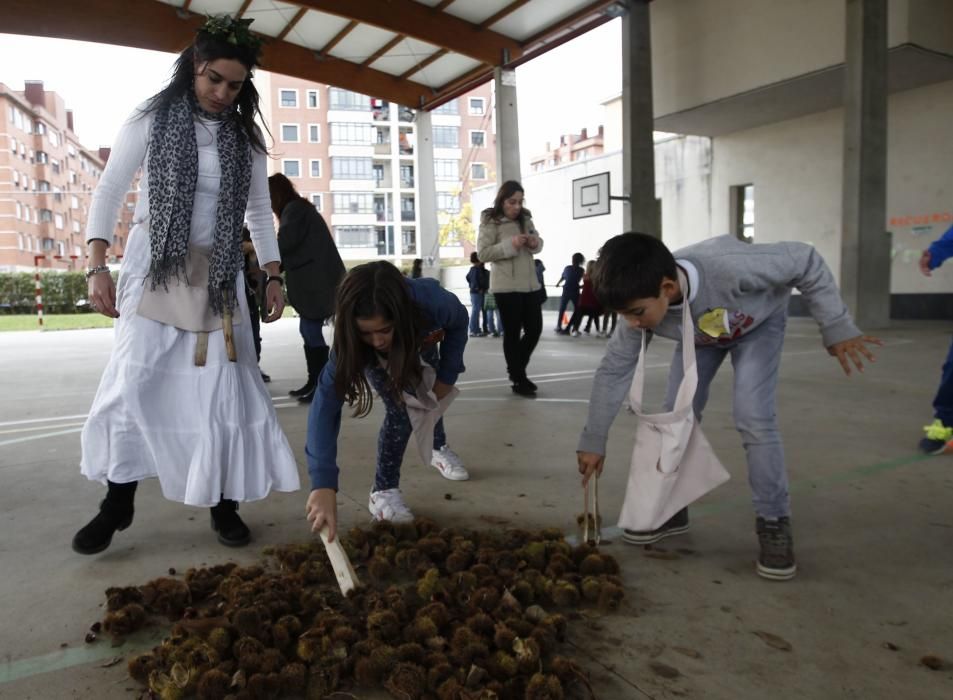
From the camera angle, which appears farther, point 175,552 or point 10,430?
point 10,430

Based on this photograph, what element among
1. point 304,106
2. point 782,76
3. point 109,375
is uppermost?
point 304,106

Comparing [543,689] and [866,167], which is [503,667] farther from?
[866,167]

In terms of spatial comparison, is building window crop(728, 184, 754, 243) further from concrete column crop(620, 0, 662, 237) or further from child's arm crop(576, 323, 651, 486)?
child's arm crop(576, 323, 651, 486)

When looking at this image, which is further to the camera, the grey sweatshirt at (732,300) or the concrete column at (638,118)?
the concrete column at (638,118)

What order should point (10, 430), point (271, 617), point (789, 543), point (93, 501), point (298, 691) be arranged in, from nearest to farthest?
point (298, 691), point (271, 617), point (789, 543), point (93, 501), point (10, 430)

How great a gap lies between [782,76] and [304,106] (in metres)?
44.7

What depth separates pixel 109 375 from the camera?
7.97 feet

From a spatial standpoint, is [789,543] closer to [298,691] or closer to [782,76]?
[298,691]

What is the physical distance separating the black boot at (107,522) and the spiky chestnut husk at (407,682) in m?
→ 1.35

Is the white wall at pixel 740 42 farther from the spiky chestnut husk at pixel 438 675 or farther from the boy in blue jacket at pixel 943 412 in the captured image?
the spiky chestnut husk at pixel 438 675

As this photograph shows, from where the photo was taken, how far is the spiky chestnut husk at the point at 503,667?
1.58 meters

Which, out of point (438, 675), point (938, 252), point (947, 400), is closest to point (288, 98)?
point (938, 252)

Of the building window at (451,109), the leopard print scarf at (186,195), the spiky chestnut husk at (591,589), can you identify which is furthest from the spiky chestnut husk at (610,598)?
the building window at (451,109)

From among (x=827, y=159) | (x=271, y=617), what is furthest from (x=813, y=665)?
(x=827, y=159)
